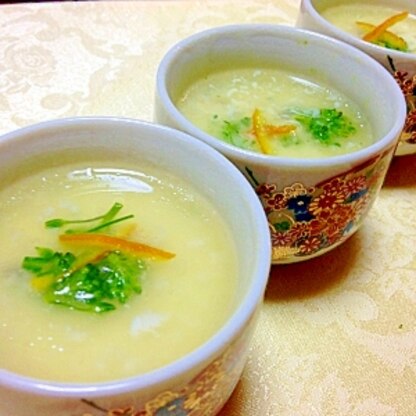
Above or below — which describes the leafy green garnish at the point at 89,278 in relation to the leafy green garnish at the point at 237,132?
above

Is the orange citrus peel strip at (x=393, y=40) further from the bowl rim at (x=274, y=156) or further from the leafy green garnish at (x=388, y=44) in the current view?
the bowl rim at (x=274, y=156)

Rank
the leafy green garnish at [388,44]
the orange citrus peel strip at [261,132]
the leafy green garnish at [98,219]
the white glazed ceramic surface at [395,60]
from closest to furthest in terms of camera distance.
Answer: the leafy green garnish at [98,219] < the orange citrus peel strip at [261,132] < the white glazed ceramic surface at [395,60] < the leafy green garnish at [388,44]

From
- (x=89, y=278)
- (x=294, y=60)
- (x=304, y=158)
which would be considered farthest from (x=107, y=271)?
(x=294, y=60)

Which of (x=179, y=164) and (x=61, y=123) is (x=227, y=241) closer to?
(x=179, y=164)

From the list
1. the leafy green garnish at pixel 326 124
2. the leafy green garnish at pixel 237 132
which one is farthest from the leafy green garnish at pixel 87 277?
the leafy green garnish at pixel 326 124

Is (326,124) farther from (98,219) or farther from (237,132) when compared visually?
(98,219)

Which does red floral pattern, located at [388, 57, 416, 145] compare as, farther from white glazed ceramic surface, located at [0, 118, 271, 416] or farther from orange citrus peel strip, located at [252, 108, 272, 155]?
white glazed ceramic surface, located at [0, 118, 271, 416]

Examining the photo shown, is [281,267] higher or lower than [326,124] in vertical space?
lower
